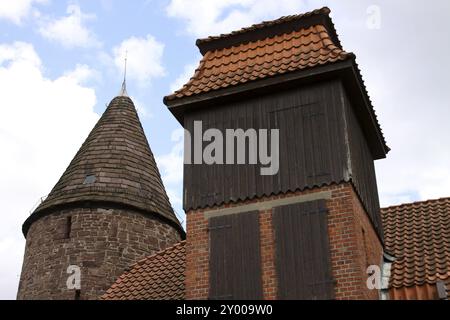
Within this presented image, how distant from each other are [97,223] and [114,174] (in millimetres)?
1624

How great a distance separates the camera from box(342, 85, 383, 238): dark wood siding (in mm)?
11797

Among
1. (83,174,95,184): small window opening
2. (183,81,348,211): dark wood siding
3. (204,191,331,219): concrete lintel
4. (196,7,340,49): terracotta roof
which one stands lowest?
(204,191,331,219): concrete lintel

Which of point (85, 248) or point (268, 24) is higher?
point (268, 24)

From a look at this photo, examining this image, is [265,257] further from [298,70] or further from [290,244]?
[298,70]

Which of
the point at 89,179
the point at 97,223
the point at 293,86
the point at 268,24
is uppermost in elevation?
the point at 268,24

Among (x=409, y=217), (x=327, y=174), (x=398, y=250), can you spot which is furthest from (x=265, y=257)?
(x=409, y=217)

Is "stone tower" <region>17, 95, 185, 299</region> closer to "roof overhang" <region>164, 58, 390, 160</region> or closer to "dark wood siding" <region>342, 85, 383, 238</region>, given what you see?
"roof overhang" <region>164, 58, 390, 160</region>

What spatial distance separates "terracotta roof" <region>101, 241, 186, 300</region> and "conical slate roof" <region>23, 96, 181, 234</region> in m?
2.89

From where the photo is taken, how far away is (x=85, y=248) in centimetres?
1680

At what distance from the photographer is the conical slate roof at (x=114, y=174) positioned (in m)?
17.6

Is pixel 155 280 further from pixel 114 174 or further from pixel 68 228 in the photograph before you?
pixel 114 174

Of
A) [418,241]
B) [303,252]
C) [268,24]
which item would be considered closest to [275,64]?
[268,24]

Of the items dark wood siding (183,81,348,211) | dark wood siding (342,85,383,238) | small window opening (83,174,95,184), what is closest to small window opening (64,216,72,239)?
small window opening (83,174,95,184)
